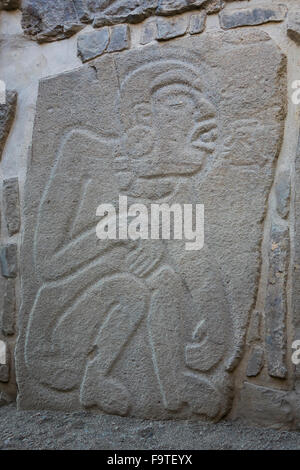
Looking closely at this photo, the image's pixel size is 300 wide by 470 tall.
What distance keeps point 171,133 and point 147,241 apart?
0.42 metres

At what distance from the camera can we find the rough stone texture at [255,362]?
5.51 feet

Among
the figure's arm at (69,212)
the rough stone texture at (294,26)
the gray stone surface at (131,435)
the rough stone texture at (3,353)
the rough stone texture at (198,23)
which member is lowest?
the gray stone surface at (131,435)

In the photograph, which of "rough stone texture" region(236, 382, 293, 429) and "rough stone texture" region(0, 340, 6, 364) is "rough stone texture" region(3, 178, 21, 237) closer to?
"rough stone texture" region(0, 340, 6, 364)

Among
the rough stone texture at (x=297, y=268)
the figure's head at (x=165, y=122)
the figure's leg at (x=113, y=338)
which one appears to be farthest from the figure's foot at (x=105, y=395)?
the figure's head at (x=165, y=122)

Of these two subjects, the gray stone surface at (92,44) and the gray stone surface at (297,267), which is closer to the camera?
the gray stone surface at (297,267)

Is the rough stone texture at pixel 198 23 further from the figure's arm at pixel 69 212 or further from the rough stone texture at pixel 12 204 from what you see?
the rough stone texture at pixel 12 204

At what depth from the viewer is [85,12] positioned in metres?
2.04

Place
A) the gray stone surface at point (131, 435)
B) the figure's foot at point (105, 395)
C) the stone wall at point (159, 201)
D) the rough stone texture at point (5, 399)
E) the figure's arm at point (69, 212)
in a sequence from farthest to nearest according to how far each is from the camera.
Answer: the rough stone texture at point (5, 399) < the figure's arm at point (69, 212) < the figure's foot at point (105, 395) < the stone wall at point (159, 201) < the gray stone surface at point (131, 435)

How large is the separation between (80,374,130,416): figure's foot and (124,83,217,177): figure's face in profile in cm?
81

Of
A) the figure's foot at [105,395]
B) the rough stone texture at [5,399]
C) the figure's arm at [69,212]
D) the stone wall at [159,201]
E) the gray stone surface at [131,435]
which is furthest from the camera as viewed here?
the rough stone texture at [5,399]

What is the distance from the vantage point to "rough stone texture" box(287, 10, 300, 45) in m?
1.70

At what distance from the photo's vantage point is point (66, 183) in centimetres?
194

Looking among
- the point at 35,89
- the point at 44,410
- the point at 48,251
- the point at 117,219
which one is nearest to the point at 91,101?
the point at 35,89

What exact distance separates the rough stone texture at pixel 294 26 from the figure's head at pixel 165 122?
37 cm
